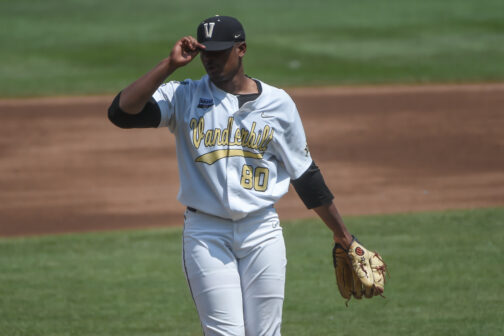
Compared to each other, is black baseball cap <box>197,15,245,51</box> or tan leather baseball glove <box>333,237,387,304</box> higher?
black baseball cap <box>197,15,245,51</box>

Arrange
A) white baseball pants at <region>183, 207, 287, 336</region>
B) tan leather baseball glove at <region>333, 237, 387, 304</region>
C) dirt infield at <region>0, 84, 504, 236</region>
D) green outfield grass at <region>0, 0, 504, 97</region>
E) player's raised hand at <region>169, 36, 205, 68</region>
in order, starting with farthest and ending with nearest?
green outfield grass at <region>0, 0, 504, 97</region>, dirt infield at <region>0, 84, 504, 236</region>, tan leather baseball glove at <region>333, 237, 387, 304</region>, white baseball pants at <region>183, 207, 287, 336</region>, player's raised hand at <region>169, 36, 205, 68</region>

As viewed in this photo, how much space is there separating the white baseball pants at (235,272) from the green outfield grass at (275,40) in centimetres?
1341

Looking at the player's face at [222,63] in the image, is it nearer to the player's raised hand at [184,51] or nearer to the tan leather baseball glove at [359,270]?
the player's raised hand at [184,51]

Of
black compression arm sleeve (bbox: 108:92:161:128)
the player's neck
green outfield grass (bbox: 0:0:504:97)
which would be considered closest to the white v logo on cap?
the player's neck

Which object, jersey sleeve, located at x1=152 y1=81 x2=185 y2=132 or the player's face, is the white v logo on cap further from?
jersey sleeve, located at x1=152 y1=81 x2=185 y2=132

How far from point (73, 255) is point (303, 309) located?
266cm

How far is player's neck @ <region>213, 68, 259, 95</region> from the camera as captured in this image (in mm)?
4266

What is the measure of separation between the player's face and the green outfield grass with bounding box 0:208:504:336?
273 cm

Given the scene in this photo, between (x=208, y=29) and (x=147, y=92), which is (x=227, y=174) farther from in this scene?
(x=208, y=29)

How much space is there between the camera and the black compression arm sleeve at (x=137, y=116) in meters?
4.10

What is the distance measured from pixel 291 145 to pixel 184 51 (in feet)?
2.47

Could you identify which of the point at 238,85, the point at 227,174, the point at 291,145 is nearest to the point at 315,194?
the point at 291,145

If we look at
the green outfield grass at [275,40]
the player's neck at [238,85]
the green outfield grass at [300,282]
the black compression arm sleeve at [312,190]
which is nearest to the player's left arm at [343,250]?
the black compression arm sleeve at [312,190]

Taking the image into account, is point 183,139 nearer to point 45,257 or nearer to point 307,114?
point 45,257
